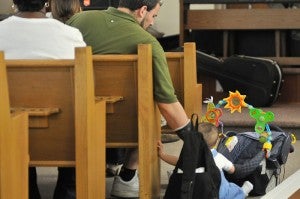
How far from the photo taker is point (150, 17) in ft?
12.8

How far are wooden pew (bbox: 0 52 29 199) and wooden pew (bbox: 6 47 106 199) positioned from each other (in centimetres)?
32

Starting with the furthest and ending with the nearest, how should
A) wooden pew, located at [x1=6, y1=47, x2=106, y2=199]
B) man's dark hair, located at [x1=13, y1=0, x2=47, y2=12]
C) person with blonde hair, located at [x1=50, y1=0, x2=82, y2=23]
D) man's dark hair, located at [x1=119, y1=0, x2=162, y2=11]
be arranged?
person with blonde hair, located at [x1=50, y1=0, x2=82, y2=23] → man's dark hair, located at [x1=119, y1=0, x2=162, y2=11] → man's dark hair, located at [x1=13, y1=0, x2=47, y2=12] → wooden pew, located at [x1=6, y1=47, x2=106, y2=199]

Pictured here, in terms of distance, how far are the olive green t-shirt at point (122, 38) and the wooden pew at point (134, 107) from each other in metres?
0.08

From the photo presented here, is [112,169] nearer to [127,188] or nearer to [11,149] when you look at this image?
[127,188]

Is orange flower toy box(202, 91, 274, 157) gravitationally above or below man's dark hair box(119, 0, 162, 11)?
below

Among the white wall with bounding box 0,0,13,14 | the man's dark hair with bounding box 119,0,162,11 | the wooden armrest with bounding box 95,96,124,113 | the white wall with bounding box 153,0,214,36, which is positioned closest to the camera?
the wooden armrest with bounding box 95,96,124,113

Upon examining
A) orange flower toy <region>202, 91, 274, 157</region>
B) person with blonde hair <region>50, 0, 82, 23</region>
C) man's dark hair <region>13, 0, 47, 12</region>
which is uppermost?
man's dark hair <region>13, 0, 47, 12</region>

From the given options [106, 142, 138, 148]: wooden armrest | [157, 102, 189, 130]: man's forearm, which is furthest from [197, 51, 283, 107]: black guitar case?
[106, 142, 138, 148]: wooden armrest

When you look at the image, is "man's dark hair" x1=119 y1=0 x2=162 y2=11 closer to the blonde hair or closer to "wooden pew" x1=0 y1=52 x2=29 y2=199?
the blonde hair

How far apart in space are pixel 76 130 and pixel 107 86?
1.96 feet

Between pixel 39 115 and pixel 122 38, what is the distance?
863mm

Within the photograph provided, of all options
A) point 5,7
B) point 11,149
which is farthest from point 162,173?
point 5,7

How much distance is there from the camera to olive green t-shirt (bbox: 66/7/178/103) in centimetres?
351

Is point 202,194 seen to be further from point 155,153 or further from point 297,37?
point 297,37
